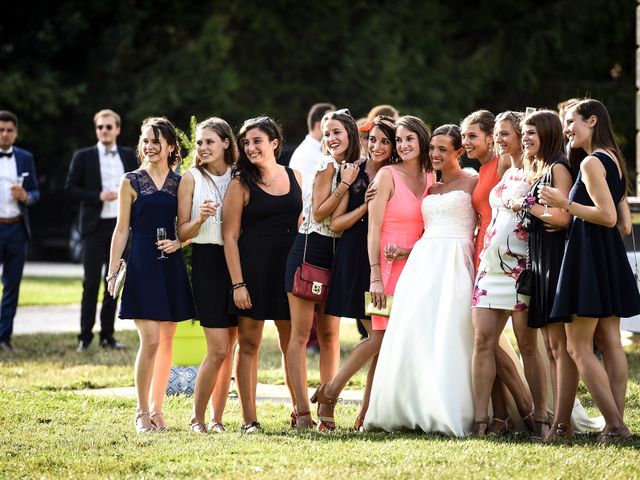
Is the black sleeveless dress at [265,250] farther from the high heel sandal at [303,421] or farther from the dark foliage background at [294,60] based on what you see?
the dark foliage background at [294,60]

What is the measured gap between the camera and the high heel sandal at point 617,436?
21.3ft

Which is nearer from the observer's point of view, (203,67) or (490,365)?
(490,365)

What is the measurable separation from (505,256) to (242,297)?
1.55 metres

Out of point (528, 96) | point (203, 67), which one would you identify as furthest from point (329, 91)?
point (528, 96)

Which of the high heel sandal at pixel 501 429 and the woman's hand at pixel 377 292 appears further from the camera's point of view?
the woman's hand at pixel 377 292

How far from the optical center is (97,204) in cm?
1130

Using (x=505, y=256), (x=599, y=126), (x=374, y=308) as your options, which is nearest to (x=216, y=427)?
(x=374, y=308)

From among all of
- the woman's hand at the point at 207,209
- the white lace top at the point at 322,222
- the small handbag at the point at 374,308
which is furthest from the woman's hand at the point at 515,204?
the woman's hand at the point at 207,209

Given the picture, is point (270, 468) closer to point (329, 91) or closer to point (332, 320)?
point (332, 320)

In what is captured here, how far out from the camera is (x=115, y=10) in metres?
27.6

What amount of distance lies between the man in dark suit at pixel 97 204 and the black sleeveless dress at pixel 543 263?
5547mm

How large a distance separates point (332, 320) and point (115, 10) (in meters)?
21.5

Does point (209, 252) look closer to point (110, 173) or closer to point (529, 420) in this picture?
point (529, 420)

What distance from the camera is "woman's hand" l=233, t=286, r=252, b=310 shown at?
7.04m
